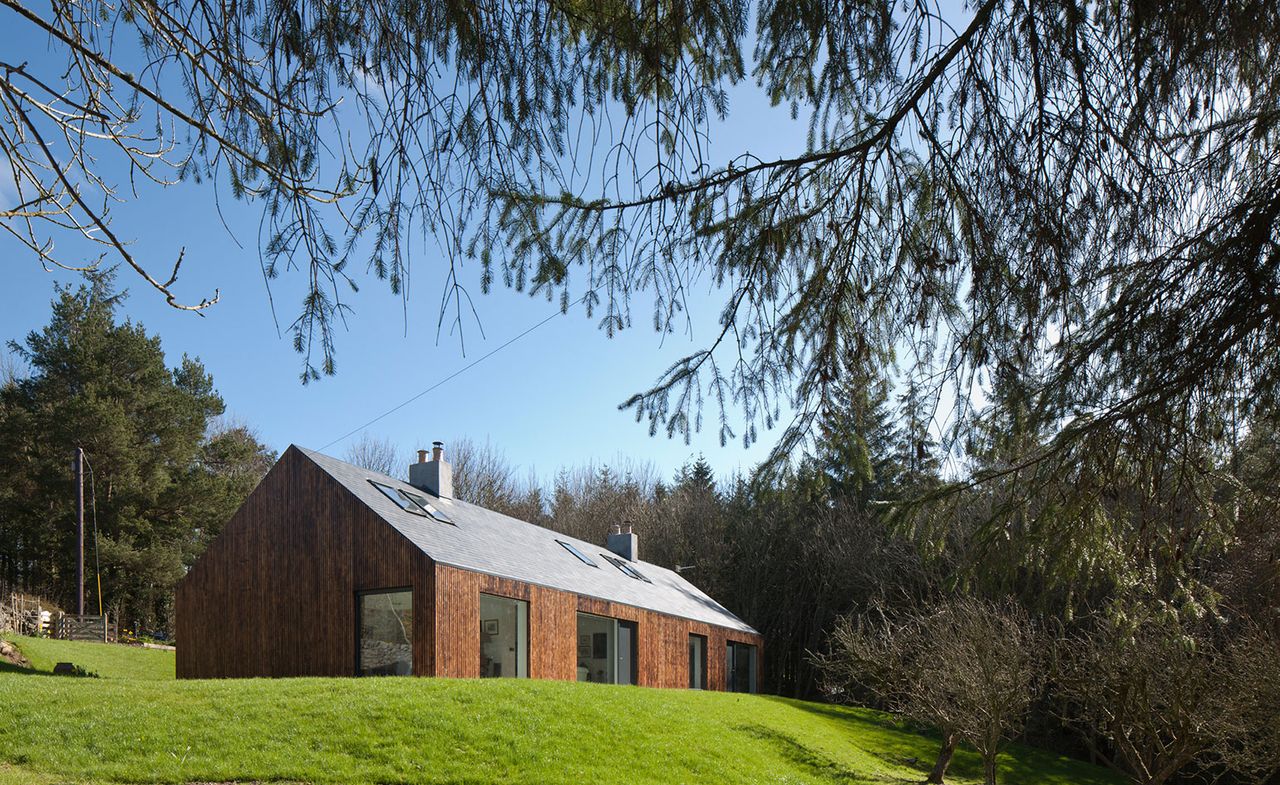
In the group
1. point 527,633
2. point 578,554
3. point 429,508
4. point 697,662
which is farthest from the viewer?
point 697,662

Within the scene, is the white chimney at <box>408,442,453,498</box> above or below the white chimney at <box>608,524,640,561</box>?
above

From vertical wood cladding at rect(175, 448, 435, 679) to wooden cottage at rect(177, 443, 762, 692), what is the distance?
2 cm

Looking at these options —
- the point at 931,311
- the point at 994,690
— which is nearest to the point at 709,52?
the point at 931,311

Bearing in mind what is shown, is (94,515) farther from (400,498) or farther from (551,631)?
(551,631)

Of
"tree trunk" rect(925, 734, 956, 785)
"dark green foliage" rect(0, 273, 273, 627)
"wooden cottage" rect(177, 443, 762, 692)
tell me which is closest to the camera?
"wooden cottage" rect(177, 443, 762, 692)

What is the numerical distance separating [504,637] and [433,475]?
4.24 meters

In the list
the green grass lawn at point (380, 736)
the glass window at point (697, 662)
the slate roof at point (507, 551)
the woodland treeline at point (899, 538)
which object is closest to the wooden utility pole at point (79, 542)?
the woodland treeline at point (899, 538)

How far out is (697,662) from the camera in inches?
817

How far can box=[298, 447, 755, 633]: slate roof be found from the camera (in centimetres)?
1451

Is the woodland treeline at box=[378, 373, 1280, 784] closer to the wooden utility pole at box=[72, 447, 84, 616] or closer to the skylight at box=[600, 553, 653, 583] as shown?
the skylight at box=[600, 553, 653, 583]

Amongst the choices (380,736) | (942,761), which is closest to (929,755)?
(942,761)

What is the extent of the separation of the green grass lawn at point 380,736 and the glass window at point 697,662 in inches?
241

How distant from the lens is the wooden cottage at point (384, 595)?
45.2 feet

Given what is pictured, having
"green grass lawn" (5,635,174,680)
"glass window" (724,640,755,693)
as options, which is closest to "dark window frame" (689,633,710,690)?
"glass window" (724,640,755,693)
